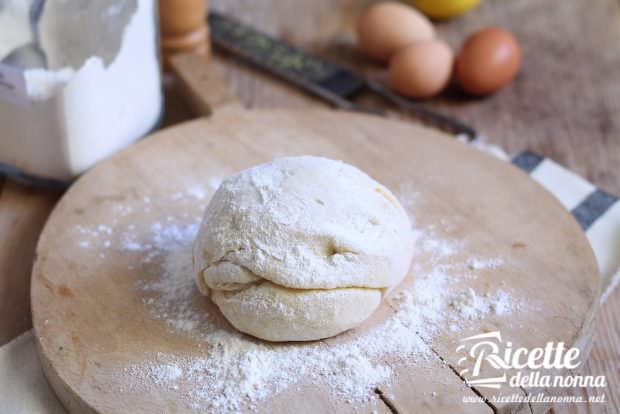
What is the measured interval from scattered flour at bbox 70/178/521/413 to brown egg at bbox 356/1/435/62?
889 mm

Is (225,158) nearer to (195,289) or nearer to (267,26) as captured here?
(195,289)

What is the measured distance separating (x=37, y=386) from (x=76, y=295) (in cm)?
17

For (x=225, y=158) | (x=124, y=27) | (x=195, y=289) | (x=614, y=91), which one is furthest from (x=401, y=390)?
(x=614, y=91)

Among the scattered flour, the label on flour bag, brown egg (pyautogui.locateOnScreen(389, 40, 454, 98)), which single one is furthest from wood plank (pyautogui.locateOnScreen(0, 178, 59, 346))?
brown egg (pyautogui.locateOnScreen(389, 40, 454, 98))

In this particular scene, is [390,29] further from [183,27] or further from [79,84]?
[79,84]

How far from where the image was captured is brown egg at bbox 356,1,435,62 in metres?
2.11

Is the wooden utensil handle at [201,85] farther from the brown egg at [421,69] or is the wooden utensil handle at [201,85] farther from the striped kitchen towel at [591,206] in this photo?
the striped kitchen towel at [591,206]

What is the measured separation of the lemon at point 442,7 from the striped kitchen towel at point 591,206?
0.77 meters

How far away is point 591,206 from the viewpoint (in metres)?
1.62

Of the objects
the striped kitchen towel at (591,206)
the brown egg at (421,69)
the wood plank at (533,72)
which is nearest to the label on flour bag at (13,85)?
the wood plank at (533,72)

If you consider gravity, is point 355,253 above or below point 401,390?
above

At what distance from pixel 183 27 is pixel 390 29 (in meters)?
0.62

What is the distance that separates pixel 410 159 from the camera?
5.26ft

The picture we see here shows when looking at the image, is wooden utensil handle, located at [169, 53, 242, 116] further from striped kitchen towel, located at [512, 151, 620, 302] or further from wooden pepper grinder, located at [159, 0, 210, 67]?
striped kitchen towel, located at [512, 151, 620, 302]
